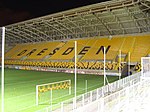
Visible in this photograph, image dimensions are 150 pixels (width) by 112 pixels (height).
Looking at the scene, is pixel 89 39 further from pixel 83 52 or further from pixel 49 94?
pixel 49 94

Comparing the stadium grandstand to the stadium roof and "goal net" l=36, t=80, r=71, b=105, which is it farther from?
"goal net" l=36, t=80, r=71, b=105

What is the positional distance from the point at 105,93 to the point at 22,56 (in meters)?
41.0

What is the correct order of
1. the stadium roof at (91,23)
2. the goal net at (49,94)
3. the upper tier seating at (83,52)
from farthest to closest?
the upper tier seating at (83,52)
the stadium roof at (91,23)
the goal net at (49,94)

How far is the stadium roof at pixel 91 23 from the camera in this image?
3620cm

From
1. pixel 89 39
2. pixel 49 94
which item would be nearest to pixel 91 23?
pixel 89 39

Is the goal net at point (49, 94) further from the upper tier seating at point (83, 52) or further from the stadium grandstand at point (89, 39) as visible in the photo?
the upper tier seating at point (83, 52)

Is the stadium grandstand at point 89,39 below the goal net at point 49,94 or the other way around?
the other way around

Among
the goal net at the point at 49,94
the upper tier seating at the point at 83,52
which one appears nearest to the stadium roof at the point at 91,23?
the upper tier seating at the point at 83,52

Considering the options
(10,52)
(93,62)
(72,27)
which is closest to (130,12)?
(93,62)

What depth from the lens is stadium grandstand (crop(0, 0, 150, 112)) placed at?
36938 mm

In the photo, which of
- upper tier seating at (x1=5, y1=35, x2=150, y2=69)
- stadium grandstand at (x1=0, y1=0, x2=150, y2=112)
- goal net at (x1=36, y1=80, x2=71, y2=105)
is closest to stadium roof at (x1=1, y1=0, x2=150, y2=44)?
stadium grandstand at (x1=0, y1=0, x2=150, y2=112)

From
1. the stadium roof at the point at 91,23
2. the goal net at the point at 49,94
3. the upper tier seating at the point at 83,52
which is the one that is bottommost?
the goal net at the point at 49,94

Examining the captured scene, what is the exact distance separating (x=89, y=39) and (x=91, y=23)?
4.94 metres

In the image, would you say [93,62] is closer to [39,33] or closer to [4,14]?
[39,33]
